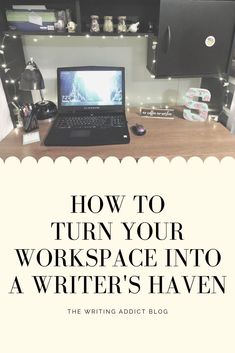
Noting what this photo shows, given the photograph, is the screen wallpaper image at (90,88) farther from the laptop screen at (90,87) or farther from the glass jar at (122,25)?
the glass jar at (122,25)

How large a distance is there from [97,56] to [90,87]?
0.24 m

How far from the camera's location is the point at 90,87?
1473 mm

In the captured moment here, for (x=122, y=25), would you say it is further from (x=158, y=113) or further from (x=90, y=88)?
(x=158, y=113)

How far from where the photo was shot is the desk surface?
1.11 m

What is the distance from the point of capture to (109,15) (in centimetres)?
139

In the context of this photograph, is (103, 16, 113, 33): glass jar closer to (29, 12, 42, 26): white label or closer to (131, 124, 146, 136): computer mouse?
(29, 12, 42, 26): white label

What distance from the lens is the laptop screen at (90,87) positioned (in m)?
1.46

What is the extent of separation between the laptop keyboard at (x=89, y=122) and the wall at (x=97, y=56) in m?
0.36

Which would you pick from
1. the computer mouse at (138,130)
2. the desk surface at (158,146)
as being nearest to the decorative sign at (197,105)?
the desk surface at (158,146)

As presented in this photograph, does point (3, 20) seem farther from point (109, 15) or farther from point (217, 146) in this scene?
point (217, 146)

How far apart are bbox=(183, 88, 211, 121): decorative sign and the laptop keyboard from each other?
425 millimetres

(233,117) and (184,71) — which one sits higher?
(184,71)

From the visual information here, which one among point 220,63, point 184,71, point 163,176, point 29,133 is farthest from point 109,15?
point 163,176

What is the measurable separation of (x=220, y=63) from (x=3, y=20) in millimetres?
1184
